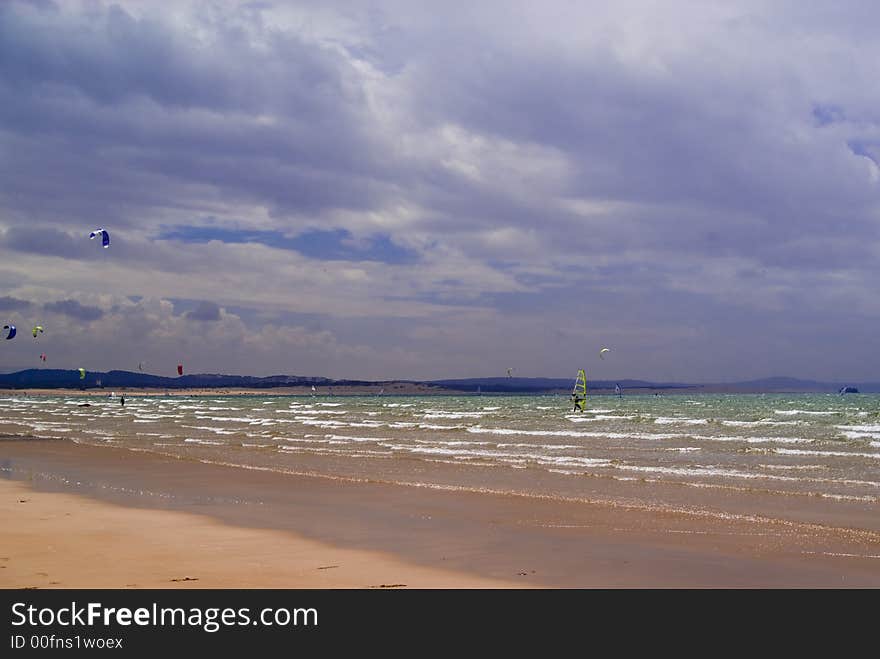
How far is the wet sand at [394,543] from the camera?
8.09m

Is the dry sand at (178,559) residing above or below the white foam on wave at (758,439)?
above

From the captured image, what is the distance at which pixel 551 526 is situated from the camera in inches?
453

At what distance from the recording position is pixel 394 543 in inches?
404

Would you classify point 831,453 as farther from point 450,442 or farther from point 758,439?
point 450,442

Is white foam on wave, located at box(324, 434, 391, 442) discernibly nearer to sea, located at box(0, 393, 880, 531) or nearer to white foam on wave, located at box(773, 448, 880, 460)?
sea, located at box(0, 393, 880, 531)

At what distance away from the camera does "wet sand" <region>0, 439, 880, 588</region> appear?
8.09 m

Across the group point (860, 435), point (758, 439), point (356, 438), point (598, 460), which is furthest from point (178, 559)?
point (860, 435)

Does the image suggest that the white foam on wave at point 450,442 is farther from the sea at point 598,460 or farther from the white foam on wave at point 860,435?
the white foam on wave at point 860,435

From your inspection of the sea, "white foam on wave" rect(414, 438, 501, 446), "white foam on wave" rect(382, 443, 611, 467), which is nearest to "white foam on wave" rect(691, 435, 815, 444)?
the sea

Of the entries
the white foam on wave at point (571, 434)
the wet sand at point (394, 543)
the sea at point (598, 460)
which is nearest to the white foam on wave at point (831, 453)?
the sea at point (598, 460)
